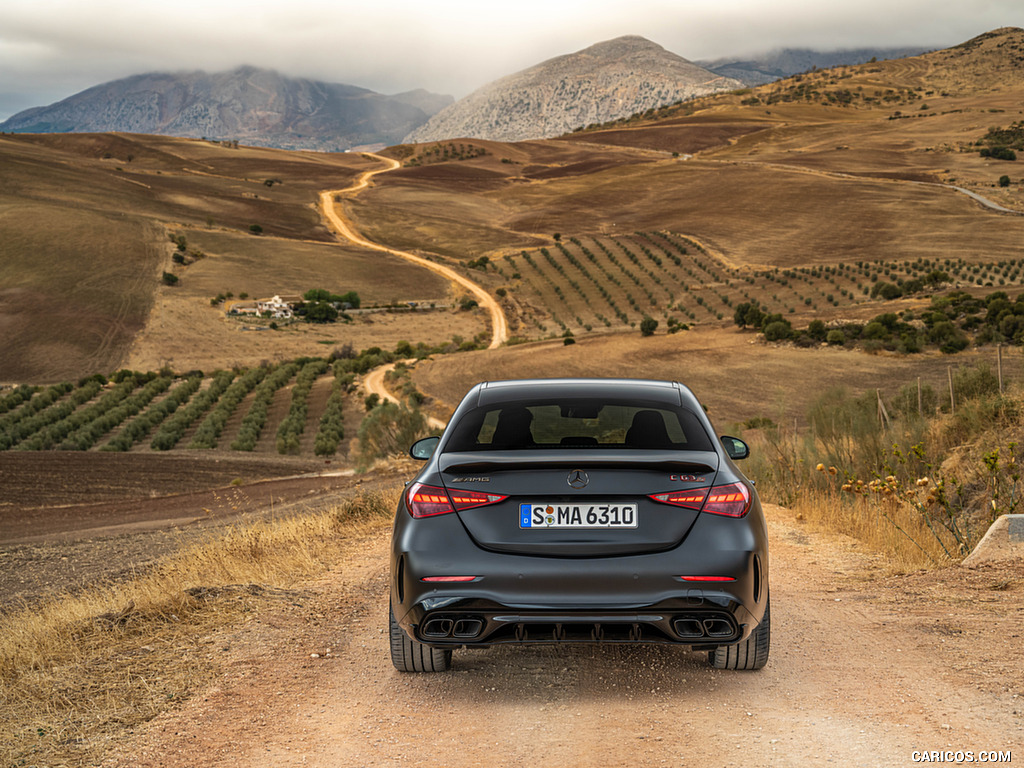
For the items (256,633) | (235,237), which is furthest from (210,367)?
(256,633)

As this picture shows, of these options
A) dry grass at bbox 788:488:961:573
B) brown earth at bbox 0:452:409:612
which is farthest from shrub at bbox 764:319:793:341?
dry grass at bbox 788:488:961:573

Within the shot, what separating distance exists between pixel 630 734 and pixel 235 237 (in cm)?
10491

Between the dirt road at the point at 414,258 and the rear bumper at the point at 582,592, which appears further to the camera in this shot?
the dirt road at the point at 414,258

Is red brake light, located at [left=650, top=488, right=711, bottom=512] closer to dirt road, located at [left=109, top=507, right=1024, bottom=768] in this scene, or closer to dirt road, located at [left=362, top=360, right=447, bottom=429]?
dirt road, located at [left=109, top=507, right=1024, bottom=768]

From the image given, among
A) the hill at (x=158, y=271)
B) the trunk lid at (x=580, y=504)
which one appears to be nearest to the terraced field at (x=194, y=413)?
the hill at (x=158, y=271)

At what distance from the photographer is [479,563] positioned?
436 cm

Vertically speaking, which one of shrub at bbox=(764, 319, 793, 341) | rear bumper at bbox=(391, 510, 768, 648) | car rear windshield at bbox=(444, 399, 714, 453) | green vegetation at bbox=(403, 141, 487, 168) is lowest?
shrub at bbox=(764, 319, 793, 341)

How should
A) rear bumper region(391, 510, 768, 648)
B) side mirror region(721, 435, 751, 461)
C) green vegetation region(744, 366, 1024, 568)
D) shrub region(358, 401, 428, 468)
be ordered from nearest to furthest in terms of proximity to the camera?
rear bumper region(391, 510, 768, 648)
side mirror region(721, 435, 751, 461)
green vegetation region(744, 366, 1024, 568)
shrub region(358, 401, 428, 468)

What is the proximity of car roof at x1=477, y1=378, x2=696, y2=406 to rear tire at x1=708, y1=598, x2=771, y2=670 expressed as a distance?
1382mm

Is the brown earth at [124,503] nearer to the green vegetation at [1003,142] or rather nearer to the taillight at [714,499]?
the taillight at [714,499]

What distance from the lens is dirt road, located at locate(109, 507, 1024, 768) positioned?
4.00 m

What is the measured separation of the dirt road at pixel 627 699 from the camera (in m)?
4.00

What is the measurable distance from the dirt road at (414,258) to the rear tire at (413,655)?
53.6 metres

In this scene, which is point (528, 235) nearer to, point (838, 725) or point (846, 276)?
point (846, 276)
